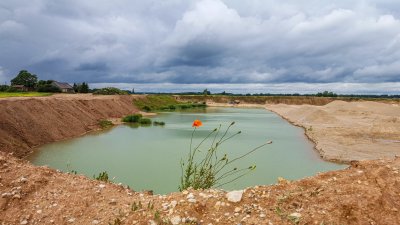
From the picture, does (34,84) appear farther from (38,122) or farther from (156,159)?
(156,159)

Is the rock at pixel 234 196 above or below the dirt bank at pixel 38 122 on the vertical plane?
above

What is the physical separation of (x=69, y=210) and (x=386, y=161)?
5959mm

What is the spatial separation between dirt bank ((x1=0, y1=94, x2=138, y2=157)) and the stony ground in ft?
51.8

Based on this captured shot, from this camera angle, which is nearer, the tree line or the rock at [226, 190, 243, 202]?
A: the rock at [226, 190, 243, 202]

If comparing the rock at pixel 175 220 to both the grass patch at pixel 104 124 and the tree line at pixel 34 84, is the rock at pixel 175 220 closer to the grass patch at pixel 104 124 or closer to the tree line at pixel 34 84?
the grass patch at pixel 104 124

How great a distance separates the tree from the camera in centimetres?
8100

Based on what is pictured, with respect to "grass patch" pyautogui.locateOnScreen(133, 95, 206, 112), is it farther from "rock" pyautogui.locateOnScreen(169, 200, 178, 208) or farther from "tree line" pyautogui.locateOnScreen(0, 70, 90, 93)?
"rock" pyautogui.locateOnScreen(169, 200, 178, 208)

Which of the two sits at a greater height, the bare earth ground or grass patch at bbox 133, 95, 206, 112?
the bare earth ground

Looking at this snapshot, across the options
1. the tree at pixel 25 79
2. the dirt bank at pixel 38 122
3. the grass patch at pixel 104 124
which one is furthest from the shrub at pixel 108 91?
the grass patch at pixel 104 124

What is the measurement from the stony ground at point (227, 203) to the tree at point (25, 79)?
81.3 m

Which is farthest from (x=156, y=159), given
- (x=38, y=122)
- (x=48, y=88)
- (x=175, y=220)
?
(x=48, y=88)

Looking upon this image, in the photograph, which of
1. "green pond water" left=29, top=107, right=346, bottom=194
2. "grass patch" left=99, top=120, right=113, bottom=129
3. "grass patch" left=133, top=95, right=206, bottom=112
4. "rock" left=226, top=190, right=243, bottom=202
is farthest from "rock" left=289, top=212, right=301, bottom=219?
"grass patch" left=133, top=95, right=206, bottom=112

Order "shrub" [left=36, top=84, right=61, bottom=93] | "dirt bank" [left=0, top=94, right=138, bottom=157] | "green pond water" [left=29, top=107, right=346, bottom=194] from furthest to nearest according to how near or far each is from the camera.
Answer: "shrub" [left=36, top=84, right=61, bottom=93], "dirt bank" [left=0, top=94, right=138, bottom=157], "green pond water" [left=29, top=107, right=346, bottom=194]

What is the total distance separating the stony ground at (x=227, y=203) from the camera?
205 inches
